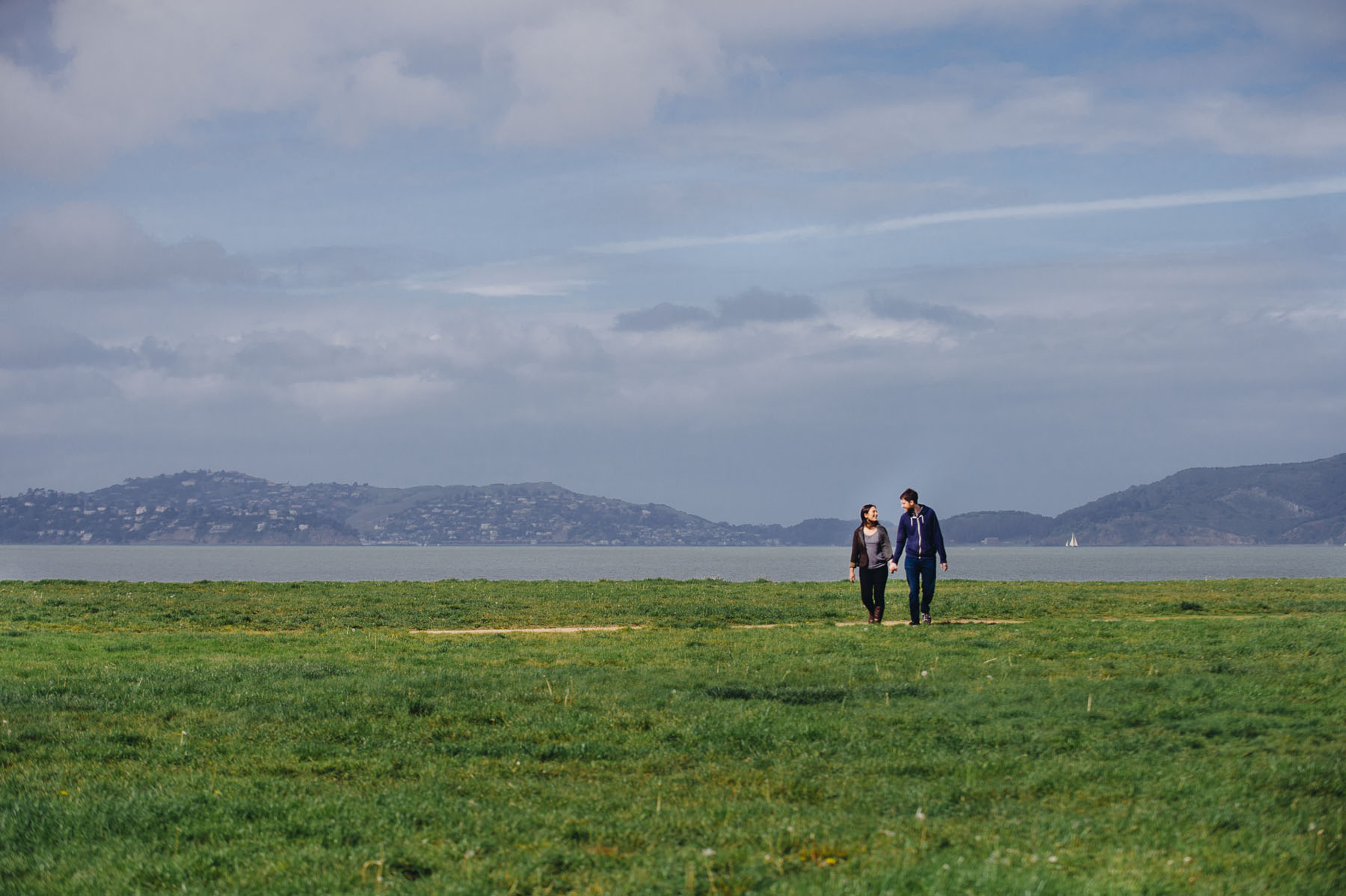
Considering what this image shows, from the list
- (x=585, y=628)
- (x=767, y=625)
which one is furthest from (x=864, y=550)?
(x=585, y=628)

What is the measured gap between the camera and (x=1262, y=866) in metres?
7.56

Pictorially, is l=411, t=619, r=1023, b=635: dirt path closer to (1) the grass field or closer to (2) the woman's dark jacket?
(2) the woman's dark jacket

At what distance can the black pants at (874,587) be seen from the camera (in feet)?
76.4

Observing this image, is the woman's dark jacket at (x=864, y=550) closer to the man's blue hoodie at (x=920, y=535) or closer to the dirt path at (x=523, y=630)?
the man's blue hoodie at (x=920, y=535)

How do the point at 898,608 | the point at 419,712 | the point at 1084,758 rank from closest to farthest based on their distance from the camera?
the point at 1084,758 < the point at 419,712 < the point at 898,608

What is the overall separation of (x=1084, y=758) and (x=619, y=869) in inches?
201

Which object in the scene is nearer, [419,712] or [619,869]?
[619,869]

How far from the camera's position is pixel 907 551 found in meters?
22.6

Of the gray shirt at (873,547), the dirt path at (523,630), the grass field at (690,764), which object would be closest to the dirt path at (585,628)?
the dirt path at (523,630)

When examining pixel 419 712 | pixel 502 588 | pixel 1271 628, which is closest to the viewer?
pixel 419 712

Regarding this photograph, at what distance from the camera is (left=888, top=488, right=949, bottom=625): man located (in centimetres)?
2244

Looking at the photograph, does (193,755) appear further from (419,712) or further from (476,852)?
(476,852)

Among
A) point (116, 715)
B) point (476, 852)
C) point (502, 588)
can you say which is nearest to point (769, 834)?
point (476, 852)

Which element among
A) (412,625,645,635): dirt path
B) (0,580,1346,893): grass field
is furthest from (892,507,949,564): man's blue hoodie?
(412,625,645,635): dirt path
